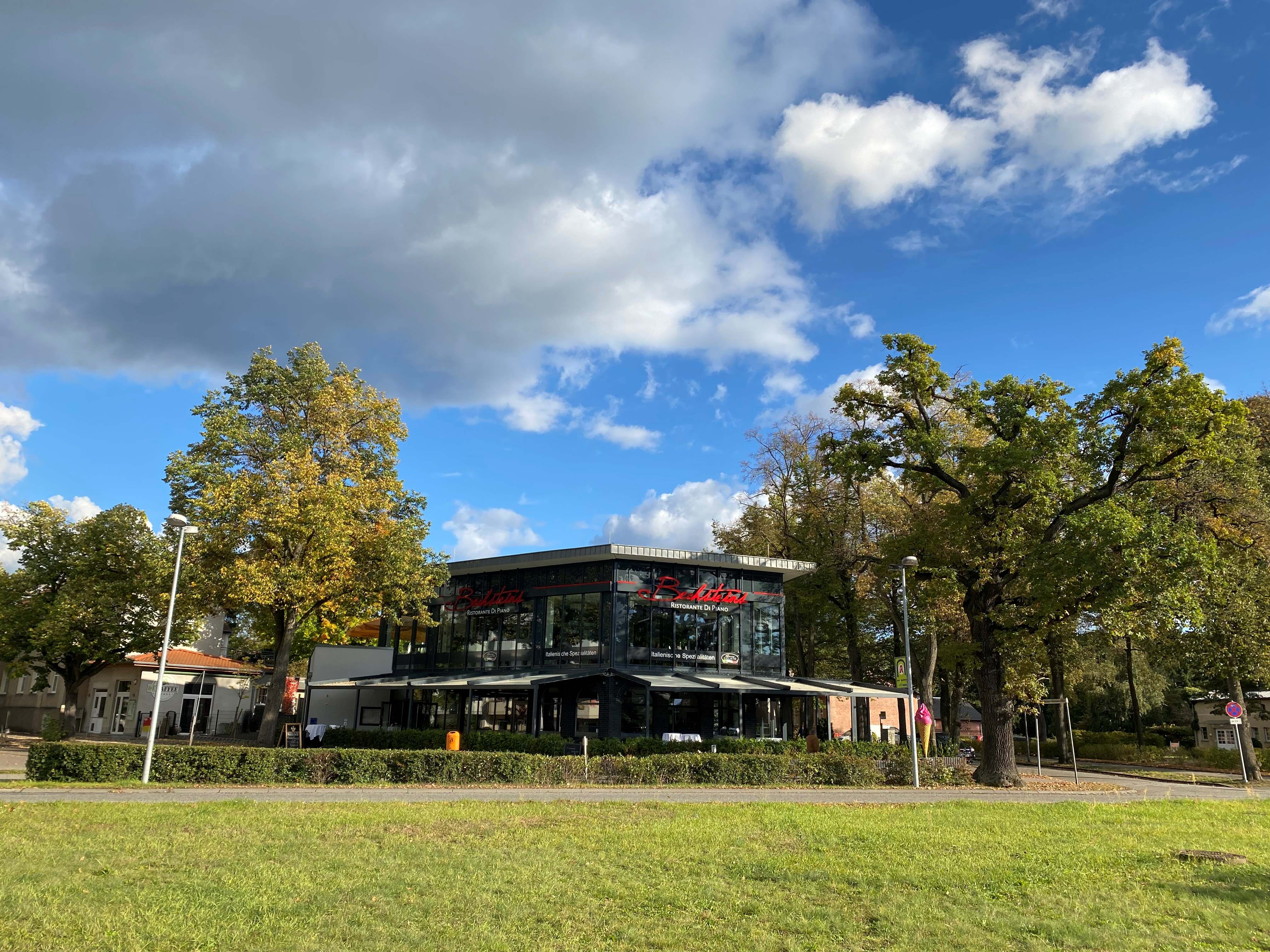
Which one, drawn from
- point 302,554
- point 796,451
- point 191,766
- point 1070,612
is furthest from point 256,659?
point 1070,612

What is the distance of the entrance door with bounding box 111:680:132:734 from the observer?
44406 millimetres

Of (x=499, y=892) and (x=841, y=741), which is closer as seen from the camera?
(x=499, y=892)

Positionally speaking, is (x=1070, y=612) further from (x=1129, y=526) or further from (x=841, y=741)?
(x=841, y=741)

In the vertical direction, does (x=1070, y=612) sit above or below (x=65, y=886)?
above

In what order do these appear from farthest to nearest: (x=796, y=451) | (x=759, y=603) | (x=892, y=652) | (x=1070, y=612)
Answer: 1. (x=892, y=652)
2. (x=796, y=451)
3. (x=759, y=603)
4. (x=1070, y=612)

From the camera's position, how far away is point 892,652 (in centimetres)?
4872

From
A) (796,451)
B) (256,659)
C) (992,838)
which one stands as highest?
(796,451)

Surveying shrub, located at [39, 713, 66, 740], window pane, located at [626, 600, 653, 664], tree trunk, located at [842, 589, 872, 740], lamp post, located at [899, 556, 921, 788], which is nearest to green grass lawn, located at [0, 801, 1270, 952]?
lamp post, located at [899, 556, 921, 788]

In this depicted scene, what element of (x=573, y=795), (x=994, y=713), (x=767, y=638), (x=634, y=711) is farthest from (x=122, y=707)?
(x=994, y=713)

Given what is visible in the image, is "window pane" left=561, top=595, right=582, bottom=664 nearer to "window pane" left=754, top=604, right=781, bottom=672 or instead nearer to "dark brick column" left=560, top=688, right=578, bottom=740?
"dark brick column" left=560, top=688, right=578, bottom=740

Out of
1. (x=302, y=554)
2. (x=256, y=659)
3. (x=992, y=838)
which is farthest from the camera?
(x=256, y=659)

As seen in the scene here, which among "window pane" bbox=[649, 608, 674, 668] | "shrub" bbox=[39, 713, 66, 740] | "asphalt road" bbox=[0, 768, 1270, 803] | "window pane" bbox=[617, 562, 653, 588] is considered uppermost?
"window pane" bbox=[617, 562, 653, 588]

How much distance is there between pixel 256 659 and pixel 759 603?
44.4 m

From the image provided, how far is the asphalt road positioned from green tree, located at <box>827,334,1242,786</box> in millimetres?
3898
